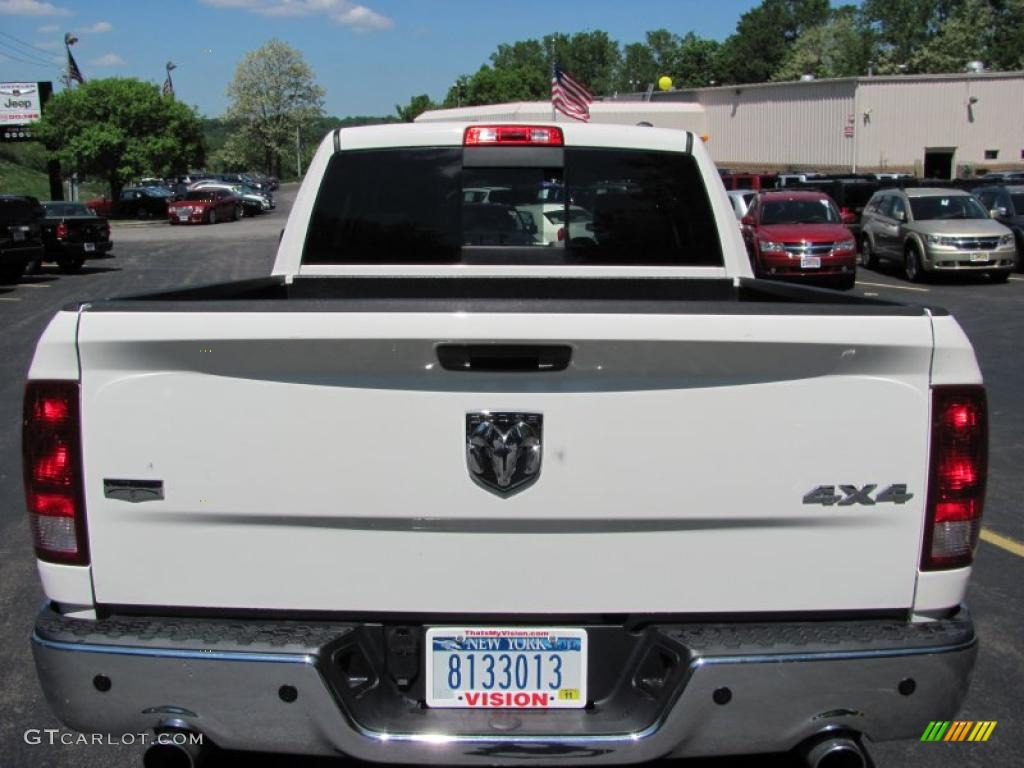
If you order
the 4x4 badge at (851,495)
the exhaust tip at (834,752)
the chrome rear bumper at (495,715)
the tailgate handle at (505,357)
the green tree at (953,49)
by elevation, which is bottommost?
the exhaust tip at (834,752)

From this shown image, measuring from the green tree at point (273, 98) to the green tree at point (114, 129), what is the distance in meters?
46.4

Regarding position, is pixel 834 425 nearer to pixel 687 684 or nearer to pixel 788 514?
pixel 788 514

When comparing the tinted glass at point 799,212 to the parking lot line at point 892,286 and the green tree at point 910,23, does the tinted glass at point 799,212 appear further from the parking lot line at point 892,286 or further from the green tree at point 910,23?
the green tree at point 910,23

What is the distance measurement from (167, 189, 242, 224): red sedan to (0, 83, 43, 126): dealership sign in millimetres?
13815

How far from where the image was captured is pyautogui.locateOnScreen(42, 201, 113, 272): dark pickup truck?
77.0ft

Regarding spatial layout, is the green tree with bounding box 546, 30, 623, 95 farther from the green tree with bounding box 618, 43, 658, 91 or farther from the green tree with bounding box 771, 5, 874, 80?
the green tree with bounding box 771, 5, 874, 80

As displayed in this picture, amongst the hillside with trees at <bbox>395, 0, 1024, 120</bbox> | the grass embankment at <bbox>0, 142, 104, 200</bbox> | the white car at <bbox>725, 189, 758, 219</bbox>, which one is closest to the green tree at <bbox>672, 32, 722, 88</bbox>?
the hillside with trees at <bbox>395, 0, 1024, 120</bbox>

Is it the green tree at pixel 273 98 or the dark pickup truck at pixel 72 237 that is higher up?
the green tree at pixel 273 98

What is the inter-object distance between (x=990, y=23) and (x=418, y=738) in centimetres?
11381

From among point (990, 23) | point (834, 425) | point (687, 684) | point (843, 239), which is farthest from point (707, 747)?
point (990, 23)

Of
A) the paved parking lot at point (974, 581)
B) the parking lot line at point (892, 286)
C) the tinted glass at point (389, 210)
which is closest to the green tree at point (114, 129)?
the paved parking lot at point (974, 581)

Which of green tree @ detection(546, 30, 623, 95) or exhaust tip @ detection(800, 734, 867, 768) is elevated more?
A: green tree @ detection(546, 30, 623, 95)

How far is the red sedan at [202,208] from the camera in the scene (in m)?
44.6

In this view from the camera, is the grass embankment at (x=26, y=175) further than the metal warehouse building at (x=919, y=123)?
Yes
